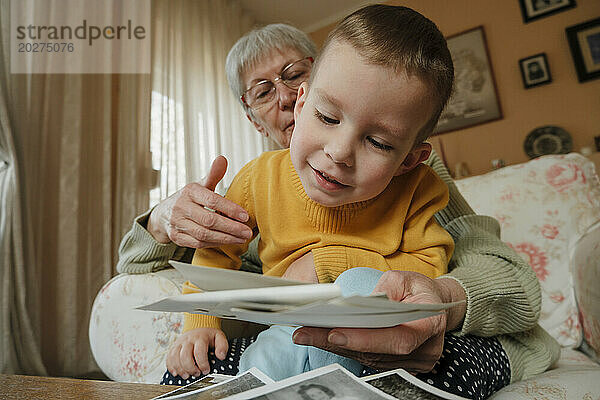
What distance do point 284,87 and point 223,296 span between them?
A: 1.00m

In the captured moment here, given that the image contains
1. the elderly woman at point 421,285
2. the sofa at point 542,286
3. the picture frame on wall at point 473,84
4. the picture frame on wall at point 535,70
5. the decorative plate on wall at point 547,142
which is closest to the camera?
the elderly woman at point 421,285

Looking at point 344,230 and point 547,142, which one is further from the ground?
point 547,142

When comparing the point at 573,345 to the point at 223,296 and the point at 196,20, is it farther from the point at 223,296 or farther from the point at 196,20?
the point at 196,20

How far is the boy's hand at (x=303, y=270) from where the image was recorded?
799mm

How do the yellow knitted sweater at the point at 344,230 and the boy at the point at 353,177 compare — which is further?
the yellow knitted sweater at the point at 344,230

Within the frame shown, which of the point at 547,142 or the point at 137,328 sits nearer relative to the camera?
the point at 137,328

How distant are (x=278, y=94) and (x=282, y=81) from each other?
41 millimetres

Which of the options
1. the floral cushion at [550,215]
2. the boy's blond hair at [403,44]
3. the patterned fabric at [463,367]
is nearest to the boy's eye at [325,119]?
the boy's blond hair at [403,44]

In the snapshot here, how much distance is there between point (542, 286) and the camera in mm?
1319

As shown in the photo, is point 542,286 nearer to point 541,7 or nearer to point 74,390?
point 74,390

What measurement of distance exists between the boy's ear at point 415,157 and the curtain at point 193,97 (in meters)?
2.60

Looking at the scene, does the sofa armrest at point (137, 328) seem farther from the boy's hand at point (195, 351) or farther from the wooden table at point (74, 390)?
the wooden table at point (74, 390)

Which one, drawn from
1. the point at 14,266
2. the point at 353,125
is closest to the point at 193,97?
the point at 14,266

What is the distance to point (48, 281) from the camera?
260 centimetres
